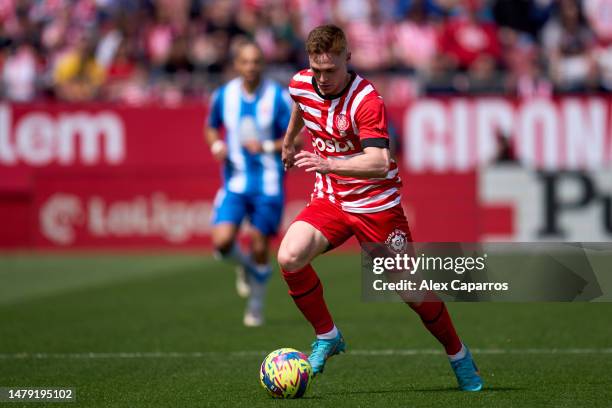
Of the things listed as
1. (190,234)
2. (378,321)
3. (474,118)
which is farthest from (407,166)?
(378,321)

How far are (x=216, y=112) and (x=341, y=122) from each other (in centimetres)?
442

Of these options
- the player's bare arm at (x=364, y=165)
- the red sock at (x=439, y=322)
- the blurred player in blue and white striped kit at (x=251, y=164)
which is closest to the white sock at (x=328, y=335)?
the red sock at (x=439, y=322)

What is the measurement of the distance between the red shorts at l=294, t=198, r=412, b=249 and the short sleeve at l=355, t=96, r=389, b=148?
562mm

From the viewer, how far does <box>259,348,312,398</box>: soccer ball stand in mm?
6836

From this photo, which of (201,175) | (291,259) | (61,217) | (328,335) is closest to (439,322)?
(328,335)

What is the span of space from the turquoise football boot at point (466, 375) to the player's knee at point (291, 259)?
1094mm

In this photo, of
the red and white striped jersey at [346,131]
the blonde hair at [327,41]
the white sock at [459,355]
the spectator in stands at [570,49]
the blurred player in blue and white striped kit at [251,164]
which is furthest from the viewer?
the spectator in stands at [570,49]

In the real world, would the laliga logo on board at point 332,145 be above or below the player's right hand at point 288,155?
above

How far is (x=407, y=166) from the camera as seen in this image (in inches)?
722

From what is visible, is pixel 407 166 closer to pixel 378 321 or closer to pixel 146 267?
pixel 146 267

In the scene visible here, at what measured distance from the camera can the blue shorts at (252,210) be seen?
11070 mm

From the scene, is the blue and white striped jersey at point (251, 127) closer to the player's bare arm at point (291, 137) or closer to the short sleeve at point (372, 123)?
the player's bare arm at point (291, 137)

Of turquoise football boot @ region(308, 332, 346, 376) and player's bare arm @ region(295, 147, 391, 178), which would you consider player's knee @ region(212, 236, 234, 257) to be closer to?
turquoise football boot @ region(308, 332, 346, 376)

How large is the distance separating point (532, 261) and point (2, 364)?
3911 millimetres
